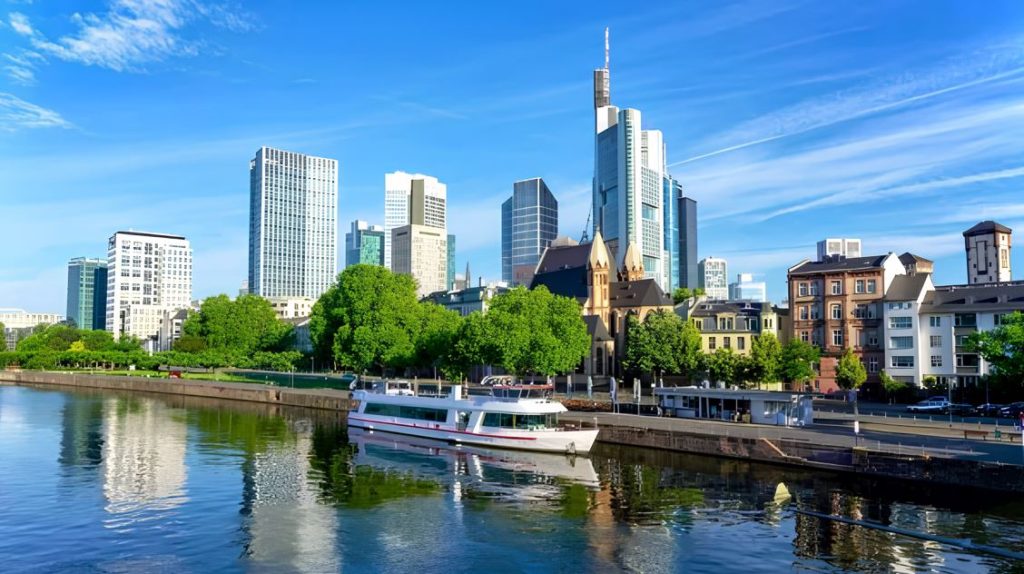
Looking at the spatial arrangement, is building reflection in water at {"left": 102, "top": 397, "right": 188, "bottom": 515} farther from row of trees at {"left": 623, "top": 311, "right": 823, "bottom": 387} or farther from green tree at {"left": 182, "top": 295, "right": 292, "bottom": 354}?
green tree at {"left": 182, "top": 295, "right": 292, "bottom": 354}

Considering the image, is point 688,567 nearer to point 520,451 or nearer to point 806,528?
point 806,528

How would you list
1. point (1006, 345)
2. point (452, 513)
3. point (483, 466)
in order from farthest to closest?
1. point (1006, 345)
2. point (483, 466)
3. point (452, 513)

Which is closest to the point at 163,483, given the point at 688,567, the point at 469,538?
the point at 469,538

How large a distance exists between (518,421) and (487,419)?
3.36 metres

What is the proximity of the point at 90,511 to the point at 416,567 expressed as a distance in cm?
2157

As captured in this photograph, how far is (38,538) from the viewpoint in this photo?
36688mm

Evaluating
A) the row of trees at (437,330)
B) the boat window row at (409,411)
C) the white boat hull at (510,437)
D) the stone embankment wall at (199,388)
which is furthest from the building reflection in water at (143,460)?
the row of trees at (437,330)

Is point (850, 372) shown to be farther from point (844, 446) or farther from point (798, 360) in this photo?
point (844, 446)

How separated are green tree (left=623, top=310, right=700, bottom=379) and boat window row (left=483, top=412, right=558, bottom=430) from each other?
45.3 meters

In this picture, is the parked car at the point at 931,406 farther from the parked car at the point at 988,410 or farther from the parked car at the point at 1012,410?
the parked car at the point at 1012,410

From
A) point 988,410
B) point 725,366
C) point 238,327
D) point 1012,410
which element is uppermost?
point 238,327

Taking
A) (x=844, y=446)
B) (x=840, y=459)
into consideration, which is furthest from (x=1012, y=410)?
(x=840, y=459)

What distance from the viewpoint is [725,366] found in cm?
9850

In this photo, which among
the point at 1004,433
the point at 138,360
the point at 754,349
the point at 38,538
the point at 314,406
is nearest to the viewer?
the point at 38,538
